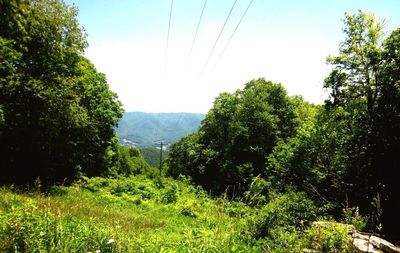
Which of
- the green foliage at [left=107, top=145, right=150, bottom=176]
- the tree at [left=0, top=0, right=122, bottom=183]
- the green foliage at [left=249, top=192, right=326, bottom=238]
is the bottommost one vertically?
the green foliage at [left=107, top=145, right=150, bottom=176]

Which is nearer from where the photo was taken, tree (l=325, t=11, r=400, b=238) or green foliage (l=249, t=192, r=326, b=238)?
green foliage (l=249, t=192, r=326, b=238)

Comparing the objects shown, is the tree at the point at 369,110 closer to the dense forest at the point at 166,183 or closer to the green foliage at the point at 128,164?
the dense forest at the point at 166,183

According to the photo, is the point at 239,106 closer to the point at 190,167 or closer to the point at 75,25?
the point at 190,167

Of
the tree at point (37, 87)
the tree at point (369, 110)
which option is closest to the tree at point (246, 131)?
the tree at point (369, 110)

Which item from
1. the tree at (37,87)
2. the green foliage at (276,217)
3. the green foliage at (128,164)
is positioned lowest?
the green foliage at (128,164)

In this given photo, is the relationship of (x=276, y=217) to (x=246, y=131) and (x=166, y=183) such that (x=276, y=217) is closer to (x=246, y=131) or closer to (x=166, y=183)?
(x=166, y=183)

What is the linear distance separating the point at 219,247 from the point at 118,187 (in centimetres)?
1851

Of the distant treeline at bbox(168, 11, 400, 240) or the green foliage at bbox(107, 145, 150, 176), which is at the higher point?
the distant treeline at bbox(168, 11, 400, 240)

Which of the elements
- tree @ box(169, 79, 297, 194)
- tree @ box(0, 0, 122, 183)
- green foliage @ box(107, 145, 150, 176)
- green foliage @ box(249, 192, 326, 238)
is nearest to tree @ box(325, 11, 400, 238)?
green foliage @ box(249, 192, 326, 238)

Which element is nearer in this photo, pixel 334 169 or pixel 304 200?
pixel 304 200

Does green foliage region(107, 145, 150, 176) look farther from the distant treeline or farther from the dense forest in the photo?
the distant treeline

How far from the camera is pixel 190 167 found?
42969 millimetres

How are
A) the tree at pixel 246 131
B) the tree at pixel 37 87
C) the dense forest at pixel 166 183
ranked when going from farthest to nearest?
the tree at pixel 246 131, the tree at pixel 37 87, the dense forest at pixel 166 183

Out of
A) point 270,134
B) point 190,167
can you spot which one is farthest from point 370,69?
point 190,167
